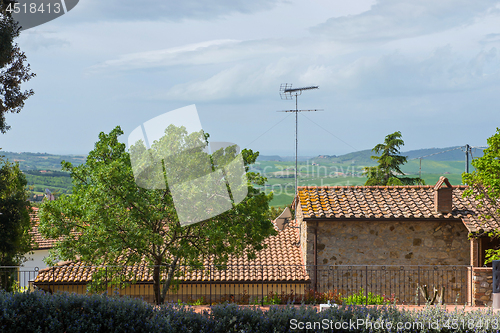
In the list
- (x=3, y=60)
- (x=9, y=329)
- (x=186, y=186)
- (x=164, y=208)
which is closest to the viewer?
(x=9, y=329)

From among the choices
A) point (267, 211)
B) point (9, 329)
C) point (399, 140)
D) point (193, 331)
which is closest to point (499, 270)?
point (267, 211)

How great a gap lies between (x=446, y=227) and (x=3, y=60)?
15.2 metres

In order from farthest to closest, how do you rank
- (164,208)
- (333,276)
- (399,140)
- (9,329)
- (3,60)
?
(399,140) → (333,276) → (3,60) → (164,208) → (9,329)

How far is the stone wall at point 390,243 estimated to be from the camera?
1515 cm

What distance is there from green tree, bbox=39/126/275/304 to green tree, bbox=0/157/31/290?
5379 mm

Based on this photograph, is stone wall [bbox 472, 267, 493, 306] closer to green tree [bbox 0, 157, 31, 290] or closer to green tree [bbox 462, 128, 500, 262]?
green tree [bbox 462, 128, 500, 262]

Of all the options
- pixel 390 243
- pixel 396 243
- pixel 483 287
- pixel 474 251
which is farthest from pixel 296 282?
pixel 474 251

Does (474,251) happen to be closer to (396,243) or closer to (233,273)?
(396,243)

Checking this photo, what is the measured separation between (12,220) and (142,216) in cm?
806

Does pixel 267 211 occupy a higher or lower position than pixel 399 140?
lower

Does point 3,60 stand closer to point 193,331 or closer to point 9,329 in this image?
point 9,329

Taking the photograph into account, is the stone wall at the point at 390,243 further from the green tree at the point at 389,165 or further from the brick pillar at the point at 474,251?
the green tree at the point at 389,165

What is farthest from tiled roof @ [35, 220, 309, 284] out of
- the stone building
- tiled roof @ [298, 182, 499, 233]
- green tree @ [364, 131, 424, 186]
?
green tree @ [364, 131, 424, 186]

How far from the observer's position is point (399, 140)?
33.7 metres
